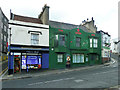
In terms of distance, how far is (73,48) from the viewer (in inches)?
815

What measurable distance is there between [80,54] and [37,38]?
1005 centimetres

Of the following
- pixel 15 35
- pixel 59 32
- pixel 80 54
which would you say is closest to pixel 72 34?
pixel 59 32

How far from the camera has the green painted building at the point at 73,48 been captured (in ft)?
61.9

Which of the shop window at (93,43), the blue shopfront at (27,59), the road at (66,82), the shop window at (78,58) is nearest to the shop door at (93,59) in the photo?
the shop window at (93,43)

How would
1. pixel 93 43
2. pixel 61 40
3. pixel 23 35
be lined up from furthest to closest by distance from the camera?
pixel 93 43 < pixel 61 40 < pixel 23 35

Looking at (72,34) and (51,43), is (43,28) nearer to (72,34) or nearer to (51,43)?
(51,43)

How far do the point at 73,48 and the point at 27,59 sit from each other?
9.47 meters

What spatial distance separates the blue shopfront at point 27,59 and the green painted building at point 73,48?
136 centimetres

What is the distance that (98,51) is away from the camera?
24.4 m

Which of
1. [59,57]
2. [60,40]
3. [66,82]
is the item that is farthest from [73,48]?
[66,82]

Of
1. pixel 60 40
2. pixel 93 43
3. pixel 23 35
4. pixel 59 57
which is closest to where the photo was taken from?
pixel 23 35

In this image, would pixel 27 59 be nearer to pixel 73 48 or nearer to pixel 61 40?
pixel 61 40

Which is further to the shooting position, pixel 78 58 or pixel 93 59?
pixel 93 59

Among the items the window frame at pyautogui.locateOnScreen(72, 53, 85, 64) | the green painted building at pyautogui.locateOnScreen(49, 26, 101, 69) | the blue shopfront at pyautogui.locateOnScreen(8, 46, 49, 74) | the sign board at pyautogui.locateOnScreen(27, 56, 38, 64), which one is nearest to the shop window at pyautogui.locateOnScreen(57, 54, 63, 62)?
the green painted building at pyautogui.locateOnScreen(49, 26, 101, 69)
